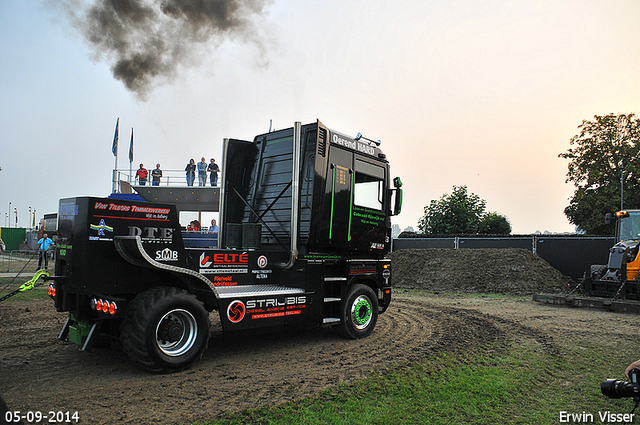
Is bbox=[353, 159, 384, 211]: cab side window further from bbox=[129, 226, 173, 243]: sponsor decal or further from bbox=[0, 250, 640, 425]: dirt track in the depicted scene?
bbox=[129, 226, 173, 243]: sponsor decal

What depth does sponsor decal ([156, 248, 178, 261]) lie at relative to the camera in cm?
532

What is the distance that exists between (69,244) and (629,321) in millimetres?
11181

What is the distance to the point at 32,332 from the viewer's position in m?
7.35

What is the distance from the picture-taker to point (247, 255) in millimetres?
6699

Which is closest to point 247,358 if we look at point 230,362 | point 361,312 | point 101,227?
point 230,362

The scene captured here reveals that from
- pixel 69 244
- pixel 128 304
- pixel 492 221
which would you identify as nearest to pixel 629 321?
pixel 128 304

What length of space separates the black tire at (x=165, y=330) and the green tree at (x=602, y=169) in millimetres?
32892

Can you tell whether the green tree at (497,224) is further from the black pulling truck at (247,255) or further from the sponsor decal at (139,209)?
the sponsor decal at (139,209)

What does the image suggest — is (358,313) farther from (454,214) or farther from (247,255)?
(454,214)

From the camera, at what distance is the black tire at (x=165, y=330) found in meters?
5.00

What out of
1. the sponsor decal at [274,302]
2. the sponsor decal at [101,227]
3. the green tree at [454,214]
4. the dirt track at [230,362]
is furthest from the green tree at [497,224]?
the sponsor decal at [101,227]

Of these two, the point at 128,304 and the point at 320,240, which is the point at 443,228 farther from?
the point at 128,304

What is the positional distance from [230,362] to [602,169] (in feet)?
116

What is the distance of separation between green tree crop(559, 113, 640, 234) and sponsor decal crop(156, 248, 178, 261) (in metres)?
33.0
